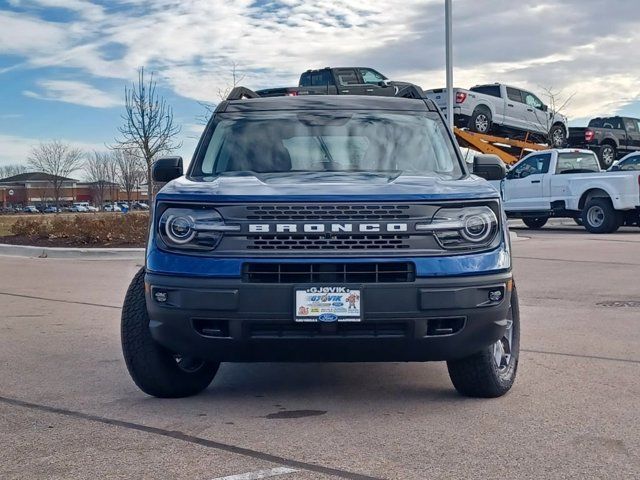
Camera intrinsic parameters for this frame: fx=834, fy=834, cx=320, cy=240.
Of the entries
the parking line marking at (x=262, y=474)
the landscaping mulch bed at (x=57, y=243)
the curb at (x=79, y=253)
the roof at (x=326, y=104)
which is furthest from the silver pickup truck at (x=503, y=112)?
the parking line marking at (x=262, y=474)

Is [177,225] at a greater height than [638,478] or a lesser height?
greater

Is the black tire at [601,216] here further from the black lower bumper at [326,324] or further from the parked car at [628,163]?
the black lower bumper at [326,324]

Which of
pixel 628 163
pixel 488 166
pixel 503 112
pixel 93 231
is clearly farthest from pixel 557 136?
pixel 488 166

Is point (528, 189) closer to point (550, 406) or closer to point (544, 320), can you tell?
point (544, 320)

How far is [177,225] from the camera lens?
4.45 m

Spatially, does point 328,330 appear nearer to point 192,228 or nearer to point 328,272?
point 328,272

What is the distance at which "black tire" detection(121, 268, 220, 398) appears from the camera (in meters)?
4.76

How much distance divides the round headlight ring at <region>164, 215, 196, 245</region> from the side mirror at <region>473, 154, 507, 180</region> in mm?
2428

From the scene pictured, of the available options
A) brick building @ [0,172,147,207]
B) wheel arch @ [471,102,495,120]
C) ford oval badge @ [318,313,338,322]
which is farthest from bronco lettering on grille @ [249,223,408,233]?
brick building @ [0,172,147,207]

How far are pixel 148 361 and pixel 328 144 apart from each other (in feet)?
6.34

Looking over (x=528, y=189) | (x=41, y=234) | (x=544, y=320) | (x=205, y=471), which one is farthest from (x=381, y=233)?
(x=528, y=189)

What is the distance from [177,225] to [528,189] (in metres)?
17.6

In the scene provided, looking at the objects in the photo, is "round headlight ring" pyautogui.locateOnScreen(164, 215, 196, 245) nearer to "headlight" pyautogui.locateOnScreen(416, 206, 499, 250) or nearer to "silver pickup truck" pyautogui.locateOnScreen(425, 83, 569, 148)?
"headlight" pyautogui.locateOnScreen(416, 206, 499, 250)

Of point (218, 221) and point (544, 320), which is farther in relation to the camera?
point (544, 320)
